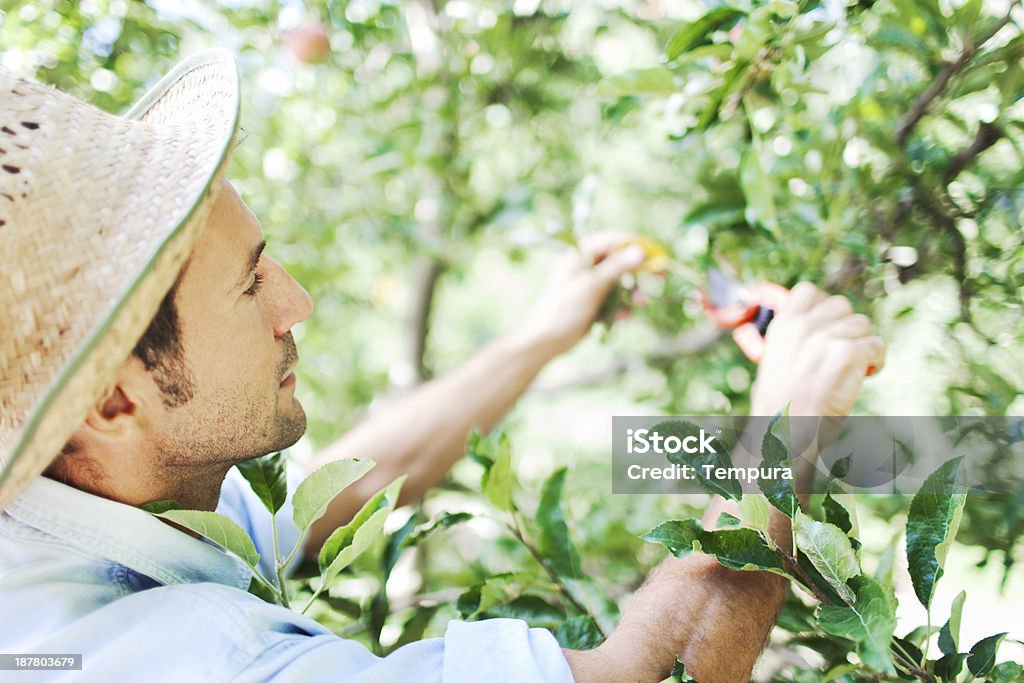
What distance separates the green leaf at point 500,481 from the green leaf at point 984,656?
18.0 inches

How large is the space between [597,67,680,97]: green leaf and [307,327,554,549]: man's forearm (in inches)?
18.2

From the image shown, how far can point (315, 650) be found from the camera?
67 centimetres

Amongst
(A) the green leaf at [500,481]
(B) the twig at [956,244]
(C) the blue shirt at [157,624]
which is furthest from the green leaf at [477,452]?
(B) the twig at [956,244]

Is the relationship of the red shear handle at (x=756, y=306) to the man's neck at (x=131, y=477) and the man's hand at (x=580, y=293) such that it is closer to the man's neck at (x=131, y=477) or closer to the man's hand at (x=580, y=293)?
the man's hand at (x=580, y=293)

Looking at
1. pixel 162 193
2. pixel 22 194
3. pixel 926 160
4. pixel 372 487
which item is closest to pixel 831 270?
pixel 926 160

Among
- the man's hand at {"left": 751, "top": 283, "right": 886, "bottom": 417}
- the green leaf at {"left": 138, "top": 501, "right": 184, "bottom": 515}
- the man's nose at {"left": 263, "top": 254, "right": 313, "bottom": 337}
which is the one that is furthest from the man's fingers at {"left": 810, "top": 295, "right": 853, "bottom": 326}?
the green leaf at {"left": 138, "top": 501, "right": 184, "bottom": 515}

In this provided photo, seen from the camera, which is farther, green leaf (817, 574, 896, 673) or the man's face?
the man's face

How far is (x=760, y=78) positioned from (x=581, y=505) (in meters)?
1.20

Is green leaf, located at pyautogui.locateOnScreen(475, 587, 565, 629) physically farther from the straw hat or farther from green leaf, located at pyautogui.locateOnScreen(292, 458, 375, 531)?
the straw hat

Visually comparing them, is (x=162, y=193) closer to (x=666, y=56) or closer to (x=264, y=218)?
(x=666, y=56)

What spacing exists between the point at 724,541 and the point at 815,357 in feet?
0.84

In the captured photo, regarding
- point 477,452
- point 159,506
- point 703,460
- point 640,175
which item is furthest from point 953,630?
point 640,175

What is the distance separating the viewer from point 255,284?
0.84 metres

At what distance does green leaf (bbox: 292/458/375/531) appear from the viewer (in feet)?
2.37
